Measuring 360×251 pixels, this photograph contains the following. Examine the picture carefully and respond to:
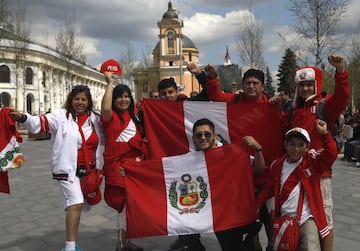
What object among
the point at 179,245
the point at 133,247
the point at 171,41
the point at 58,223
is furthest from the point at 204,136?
the point at 171,41

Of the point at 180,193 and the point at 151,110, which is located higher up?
the point at 151,110

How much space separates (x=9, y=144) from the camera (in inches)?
148

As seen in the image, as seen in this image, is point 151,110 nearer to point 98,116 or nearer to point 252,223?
point 98,116

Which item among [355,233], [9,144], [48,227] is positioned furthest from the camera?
[48,227]

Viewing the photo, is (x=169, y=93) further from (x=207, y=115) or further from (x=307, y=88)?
(x=307, y=88)

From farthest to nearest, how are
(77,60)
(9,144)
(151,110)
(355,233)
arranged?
(77,60)
(355,233)
(151,110)
(9,144)

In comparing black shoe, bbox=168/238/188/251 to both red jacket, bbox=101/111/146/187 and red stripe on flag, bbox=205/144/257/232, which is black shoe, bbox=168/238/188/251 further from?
red jacket, bbox=101/111/146/187

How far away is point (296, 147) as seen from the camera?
3049 mm

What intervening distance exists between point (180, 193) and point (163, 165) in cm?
33

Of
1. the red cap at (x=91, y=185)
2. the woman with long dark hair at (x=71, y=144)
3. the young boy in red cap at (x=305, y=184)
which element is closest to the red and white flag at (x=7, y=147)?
the woman with long dark hair at (x=71, y=144)

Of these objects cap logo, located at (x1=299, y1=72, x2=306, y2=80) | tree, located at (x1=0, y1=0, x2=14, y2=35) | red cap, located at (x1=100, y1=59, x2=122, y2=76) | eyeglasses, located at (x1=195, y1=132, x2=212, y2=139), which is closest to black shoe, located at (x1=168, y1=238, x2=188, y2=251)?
eyeglasses, located at (x1=195, y1=132, x2=212, y2=139)

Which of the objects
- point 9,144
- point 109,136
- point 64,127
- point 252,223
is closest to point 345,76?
point 252,223

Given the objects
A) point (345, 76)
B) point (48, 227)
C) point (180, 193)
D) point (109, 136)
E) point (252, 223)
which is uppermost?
point (345, 76)

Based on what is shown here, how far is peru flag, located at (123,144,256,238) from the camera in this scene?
3471mm
